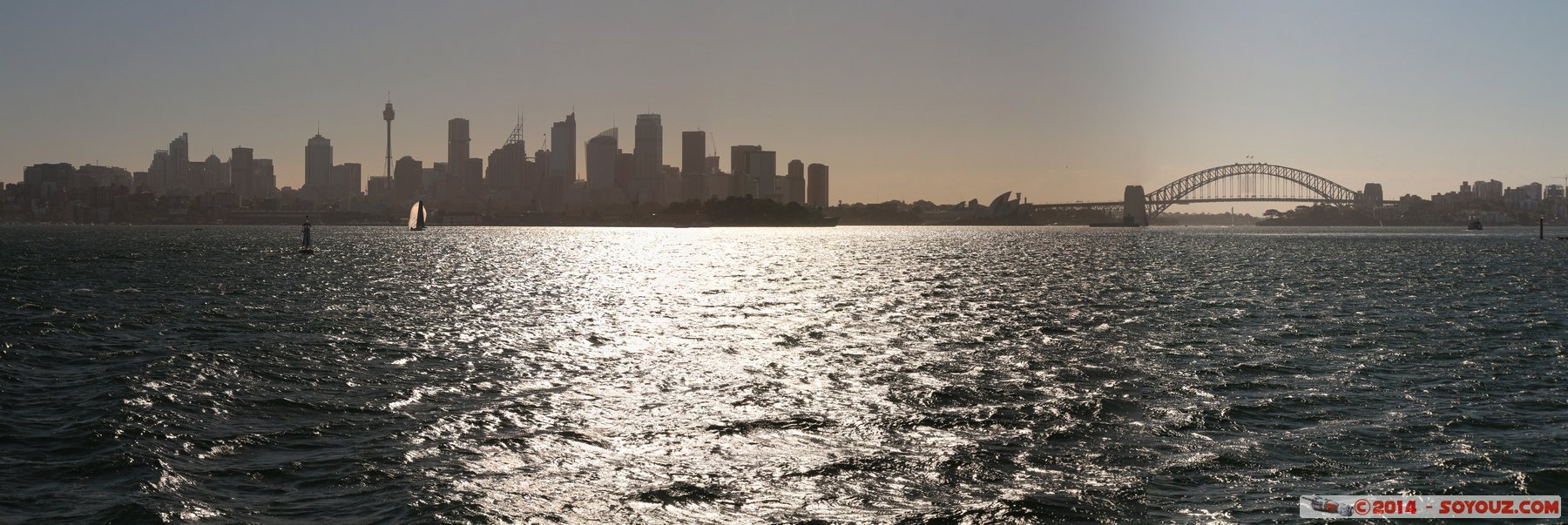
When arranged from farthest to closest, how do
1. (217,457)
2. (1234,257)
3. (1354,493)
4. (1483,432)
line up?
(1234,257), (1483,432), (217,457), (1354,493)

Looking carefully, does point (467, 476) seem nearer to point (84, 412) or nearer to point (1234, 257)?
point (84, 412)

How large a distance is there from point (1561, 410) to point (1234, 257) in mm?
96015

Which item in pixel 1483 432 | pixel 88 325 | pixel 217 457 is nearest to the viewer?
pixel 217 457

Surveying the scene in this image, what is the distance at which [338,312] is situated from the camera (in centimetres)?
4553

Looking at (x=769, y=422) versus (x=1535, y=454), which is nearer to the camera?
(x=1535, y=454)

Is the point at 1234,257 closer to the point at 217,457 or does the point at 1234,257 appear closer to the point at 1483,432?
the point at 1483,432

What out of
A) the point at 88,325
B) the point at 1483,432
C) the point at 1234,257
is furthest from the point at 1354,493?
the point at 1234,257

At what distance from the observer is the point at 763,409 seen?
74.0 feet
